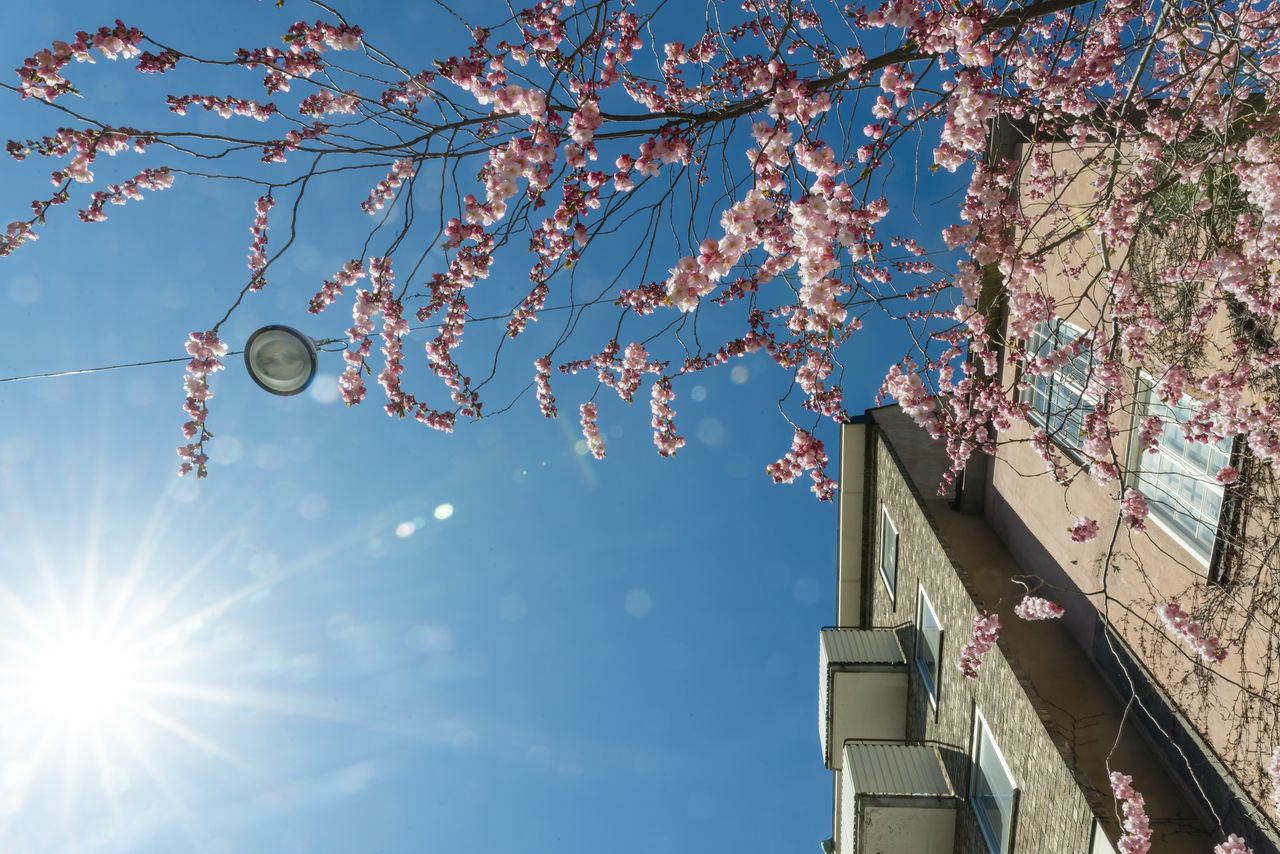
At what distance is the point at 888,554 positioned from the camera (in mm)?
10906

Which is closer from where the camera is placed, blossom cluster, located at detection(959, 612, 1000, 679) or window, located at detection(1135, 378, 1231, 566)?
window, located at detection(1135, 378, 1231, 566)

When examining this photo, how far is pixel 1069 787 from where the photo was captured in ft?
18.0

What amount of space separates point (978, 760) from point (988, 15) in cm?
704

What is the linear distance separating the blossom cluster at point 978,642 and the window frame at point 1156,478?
166cm

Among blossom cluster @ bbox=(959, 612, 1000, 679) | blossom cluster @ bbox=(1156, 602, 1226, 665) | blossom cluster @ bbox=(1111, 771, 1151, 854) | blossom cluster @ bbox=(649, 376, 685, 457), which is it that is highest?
blossom cluster @ bbox=(649, 376, 685, 457)

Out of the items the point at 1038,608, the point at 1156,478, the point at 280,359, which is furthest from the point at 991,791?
the point at 280,359

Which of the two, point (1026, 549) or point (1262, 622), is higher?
point (1026, 549)

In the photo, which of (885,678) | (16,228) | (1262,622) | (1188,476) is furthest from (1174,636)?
(16,228)

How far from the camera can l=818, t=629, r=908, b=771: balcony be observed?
32.2 ft

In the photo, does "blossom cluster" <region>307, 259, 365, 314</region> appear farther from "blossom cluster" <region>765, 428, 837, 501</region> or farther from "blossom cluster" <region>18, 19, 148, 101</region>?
"blossom cluster" <region>765, 428, 837, 501</region>

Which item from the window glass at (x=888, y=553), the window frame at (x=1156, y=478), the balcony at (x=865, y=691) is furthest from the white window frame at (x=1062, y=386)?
the balcony at (x=865, y=691)

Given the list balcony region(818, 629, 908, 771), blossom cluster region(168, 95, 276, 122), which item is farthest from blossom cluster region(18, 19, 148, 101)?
balcony region(818, 629, 908, 771)

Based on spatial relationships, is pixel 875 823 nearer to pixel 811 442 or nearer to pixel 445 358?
pixel 811 442

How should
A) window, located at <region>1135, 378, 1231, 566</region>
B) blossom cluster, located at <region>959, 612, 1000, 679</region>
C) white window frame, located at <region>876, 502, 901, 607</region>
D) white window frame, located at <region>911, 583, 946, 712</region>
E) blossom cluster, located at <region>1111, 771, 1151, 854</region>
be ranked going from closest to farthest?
blossom cluster, located at <region>1111, 771, 1151, 854</region>, window, located at <region>1135, 378, 1231, 566</region>, blossom cluster, located at <region>959, 612, 1000, 679</region>, white window frame, located at <region>911, 583, 946, 712</region>, white window frame, located at <region>876, 502, 901, 607</region>
